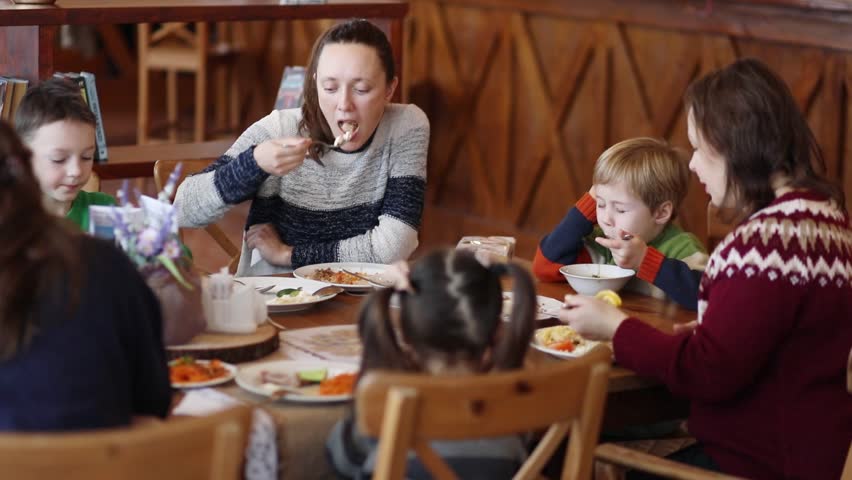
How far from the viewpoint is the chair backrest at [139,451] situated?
1.42m

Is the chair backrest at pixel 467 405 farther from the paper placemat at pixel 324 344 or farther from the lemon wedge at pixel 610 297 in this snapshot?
the lemon wedge at pixel 610 297

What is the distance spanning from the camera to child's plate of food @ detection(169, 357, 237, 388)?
206 cm

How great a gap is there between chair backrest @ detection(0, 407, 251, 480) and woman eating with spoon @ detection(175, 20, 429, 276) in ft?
4.83

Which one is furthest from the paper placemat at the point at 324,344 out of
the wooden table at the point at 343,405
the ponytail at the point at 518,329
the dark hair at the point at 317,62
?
the dark hair at the point at 317,62

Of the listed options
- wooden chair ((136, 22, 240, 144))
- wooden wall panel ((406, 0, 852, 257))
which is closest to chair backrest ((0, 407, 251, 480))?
wooden wall panel ((406, 0, 852, 257))

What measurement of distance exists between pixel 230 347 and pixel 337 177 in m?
1.00

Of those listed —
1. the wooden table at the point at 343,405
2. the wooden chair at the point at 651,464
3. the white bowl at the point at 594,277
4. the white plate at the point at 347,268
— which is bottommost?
the wooden chair at the point at 651,464

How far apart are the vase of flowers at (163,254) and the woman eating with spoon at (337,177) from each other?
2.57ft

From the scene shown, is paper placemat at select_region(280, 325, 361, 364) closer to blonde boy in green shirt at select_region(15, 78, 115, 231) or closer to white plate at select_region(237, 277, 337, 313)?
white plate at select_region(237, 277, 337, 313)

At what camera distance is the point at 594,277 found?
2770mm

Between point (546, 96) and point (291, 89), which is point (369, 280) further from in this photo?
point (546, 96)

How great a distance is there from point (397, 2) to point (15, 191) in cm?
285

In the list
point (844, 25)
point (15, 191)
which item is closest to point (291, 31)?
point (844, 25)

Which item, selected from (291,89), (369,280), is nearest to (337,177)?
(369,280)
